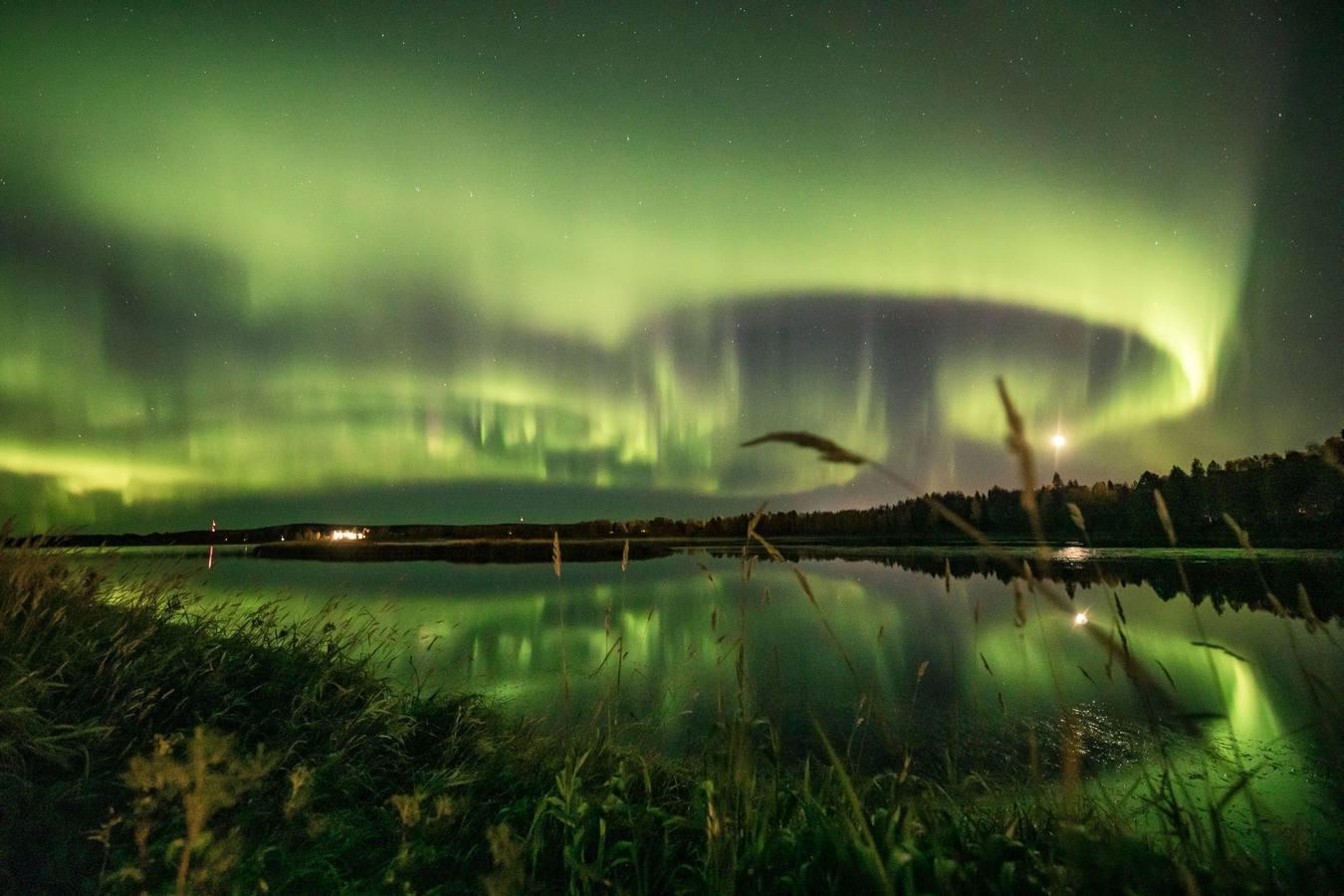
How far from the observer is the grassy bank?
2.51m

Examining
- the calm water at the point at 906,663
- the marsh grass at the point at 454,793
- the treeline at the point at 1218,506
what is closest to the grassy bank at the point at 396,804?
the marsh grass at the point at 454,793

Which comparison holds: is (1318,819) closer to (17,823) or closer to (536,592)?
(17,823)

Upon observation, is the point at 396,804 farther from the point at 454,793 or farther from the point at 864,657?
the point at 864,657

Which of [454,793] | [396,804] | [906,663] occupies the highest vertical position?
[396,804]

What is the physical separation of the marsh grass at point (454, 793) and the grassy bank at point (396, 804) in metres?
0.02

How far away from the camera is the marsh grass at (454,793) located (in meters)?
2.29

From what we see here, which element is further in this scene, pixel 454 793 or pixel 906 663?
pixel 906 663

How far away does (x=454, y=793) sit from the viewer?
4.86m

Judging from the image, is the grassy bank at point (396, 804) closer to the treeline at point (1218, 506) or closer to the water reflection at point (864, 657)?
the water reflection at point (864, 657)

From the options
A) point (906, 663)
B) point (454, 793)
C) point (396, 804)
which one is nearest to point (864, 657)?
point (906, 663)

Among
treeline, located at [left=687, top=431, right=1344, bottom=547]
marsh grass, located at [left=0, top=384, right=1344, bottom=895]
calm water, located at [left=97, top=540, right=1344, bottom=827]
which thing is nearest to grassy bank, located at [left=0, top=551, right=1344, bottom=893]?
marsh grass, located at [left=0, top=384, right=1344, bottom=895]

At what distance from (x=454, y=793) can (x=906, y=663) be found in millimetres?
12903

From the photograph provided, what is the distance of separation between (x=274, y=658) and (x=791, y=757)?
248 inches

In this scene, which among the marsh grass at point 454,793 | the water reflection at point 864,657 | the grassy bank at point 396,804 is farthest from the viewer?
the water reflection at point 864,657
